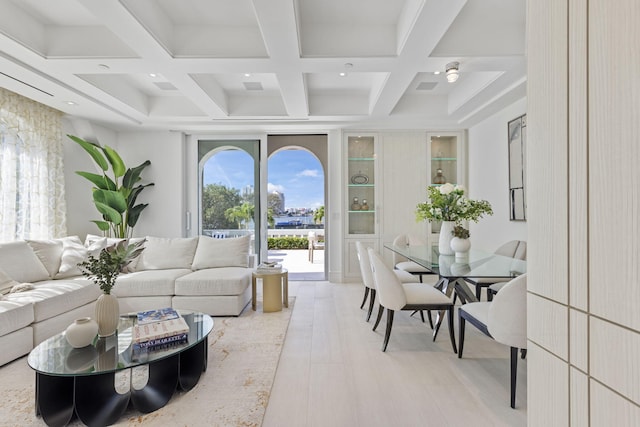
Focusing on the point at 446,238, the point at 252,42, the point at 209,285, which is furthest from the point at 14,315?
the point at 446,238

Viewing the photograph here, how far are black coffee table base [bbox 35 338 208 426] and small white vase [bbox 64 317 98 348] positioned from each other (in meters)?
0.23

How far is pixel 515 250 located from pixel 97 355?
397 centimetres

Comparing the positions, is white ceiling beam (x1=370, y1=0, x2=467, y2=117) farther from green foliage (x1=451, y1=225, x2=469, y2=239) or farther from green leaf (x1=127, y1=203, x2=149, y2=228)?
green leaf (x1=127, y1=203, x2=149, y2=228)

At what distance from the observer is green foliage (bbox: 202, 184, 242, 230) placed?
5.70 meters

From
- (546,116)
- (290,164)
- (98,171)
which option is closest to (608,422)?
(546,116)

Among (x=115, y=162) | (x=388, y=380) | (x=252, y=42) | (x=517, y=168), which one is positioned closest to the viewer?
(x=388, y=380)

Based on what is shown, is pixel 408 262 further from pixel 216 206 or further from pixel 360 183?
pixel 216 206

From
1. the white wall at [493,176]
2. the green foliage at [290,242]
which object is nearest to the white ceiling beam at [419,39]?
the white wall at [493,176]

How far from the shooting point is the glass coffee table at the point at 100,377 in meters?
1.80

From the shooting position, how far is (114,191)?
4656 mm

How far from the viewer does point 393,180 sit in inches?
215

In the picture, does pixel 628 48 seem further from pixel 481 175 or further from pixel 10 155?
pixel 10 155

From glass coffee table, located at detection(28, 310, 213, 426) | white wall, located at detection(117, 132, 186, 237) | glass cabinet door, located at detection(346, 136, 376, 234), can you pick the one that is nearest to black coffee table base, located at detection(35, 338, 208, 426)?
glass coffee table, located at detection(28, 310, 213, 426)

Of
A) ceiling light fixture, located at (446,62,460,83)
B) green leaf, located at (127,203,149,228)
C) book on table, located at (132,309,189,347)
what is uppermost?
ceiling light fixture, located at (446,62,460,83)
